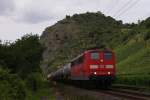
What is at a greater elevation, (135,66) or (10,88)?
(135,66)

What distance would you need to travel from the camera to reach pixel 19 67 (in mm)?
44812

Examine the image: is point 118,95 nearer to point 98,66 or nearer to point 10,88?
point 10,88

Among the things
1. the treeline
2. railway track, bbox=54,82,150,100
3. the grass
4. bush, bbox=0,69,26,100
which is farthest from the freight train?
bush, bbox=0,69,26,100

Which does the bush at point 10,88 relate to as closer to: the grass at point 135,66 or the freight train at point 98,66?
the freight train at point 98,66

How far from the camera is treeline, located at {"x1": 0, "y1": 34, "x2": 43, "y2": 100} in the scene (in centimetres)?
2726

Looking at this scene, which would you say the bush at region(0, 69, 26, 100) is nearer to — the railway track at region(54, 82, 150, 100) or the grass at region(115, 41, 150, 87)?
the railway track at region(54, 82, 150, 100)

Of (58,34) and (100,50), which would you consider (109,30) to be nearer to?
(58,34)

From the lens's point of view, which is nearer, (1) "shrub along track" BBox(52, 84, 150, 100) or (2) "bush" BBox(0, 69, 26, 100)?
(2) "bush" BBox(0, 69, 26, 100)

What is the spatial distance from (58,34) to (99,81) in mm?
158307

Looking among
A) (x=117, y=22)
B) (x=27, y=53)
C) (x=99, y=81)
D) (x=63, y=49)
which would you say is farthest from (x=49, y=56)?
(x=99, y=81)

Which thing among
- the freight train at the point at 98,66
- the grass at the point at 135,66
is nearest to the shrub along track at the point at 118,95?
the freight train at the point at 98,66

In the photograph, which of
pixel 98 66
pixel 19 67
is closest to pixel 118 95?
pixel 98 66

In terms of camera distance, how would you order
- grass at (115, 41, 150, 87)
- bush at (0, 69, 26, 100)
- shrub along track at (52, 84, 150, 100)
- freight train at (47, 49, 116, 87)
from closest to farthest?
bush at (0, 69, 26, 100)
shrub along track at (52, 84, 150, 100)
freight train at (47, 49, 116, 87)
grass at (115, 41, 150, 87)

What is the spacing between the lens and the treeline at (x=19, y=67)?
27261 mm
